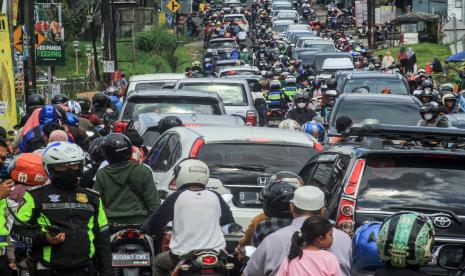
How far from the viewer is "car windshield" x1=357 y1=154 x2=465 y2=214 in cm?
938

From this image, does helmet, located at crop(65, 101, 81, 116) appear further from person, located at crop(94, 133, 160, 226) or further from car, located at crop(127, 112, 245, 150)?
person, located at crop(94, 133, 160, 226)

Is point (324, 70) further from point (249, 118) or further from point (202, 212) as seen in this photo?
point (202, 212)

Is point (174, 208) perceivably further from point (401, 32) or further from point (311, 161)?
point (401, 32)

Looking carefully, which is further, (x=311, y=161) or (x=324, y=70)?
(x=324, y=70)

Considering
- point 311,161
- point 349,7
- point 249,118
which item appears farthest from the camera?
point 349,7

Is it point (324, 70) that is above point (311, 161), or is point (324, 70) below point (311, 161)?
below

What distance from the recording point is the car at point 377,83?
25.9m

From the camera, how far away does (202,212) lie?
9336 mm

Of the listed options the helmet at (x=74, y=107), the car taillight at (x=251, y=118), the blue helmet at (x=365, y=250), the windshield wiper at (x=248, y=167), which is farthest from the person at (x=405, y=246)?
the car taillight at (x=251, y=118)

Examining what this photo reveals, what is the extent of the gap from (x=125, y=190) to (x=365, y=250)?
3179mm

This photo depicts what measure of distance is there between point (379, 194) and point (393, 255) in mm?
2838

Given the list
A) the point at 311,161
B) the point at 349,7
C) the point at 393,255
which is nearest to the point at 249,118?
the point at 311,161

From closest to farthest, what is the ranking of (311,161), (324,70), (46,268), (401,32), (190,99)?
(46,268) → (311,161) → (190,99) → (324,70) → (401,32)

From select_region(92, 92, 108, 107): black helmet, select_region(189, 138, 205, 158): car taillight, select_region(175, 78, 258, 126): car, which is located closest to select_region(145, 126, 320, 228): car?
select_region(189, 138, 205, 158): car taillight
